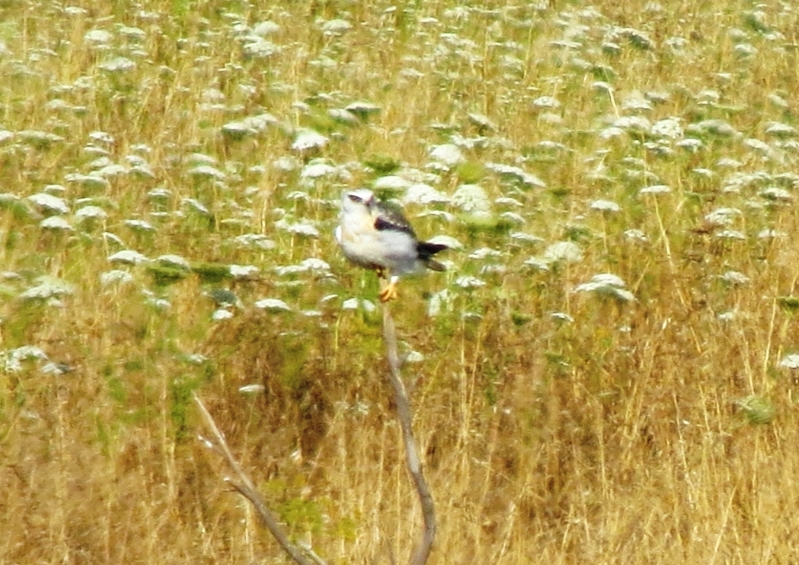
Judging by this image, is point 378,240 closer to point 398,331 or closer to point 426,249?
point 426,249

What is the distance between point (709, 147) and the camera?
6.22 metres

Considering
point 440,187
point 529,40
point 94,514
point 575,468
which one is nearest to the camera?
point 94,514

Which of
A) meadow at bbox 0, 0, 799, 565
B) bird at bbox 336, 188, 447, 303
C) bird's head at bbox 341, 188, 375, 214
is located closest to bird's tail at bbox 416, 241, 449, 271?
bird at bbox 336, 188, 447, 303

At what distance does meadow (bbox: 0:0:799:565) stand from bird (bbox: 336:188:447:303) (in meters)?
0.57

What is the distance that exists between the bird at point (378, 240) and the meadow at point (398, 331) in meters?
0.57

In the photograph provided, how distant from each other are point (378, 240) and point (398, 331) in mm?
1345

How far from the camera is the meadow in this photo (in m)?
4.25

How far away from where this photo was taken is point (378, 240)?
366 cm

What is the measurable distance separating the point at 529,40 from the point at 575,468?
13.0 feet

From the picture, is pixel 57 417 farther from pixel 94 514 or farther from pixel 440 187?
pixel 440 187

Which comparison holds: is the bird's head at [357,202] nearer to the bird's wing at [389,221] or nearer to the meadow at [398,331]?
the bird's wing at [389,221]

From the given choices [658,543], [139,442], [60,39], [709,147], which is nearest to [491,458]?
[658,543]

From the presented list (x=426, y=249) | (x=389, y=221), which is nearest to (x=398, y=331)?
(x=426, y=249)

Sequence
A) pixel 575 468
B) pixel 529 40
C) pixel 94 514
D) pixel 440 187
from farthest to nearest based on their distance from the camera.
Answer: pixel 529 40
pixel 440 187
pixel 575 468
pixel 94 514
